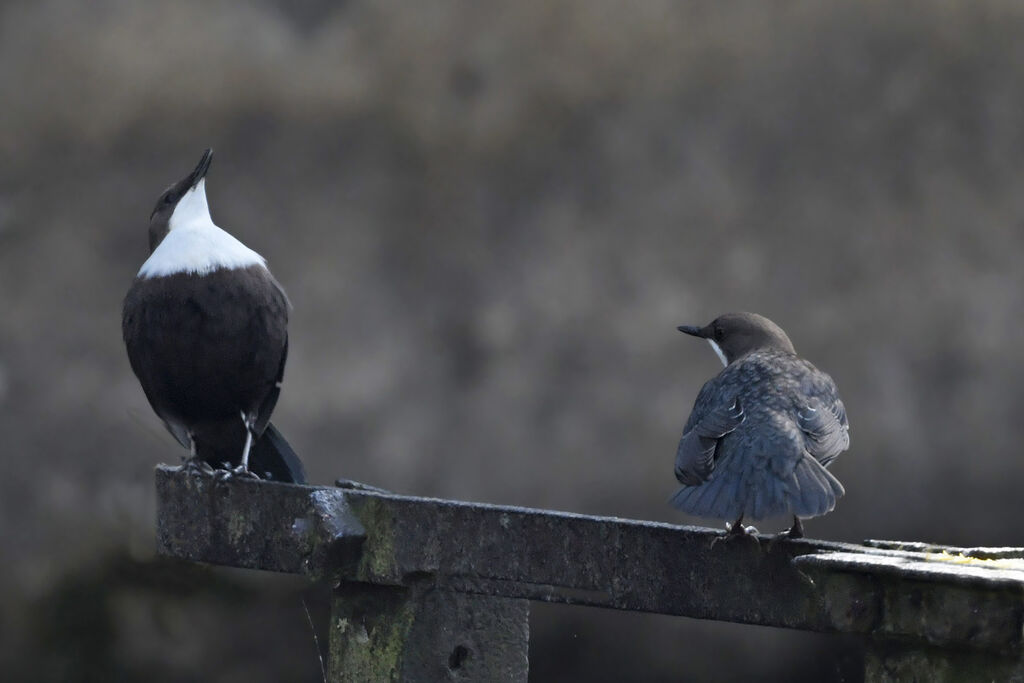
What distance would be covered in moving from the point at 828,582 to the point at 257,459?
2.45 metres

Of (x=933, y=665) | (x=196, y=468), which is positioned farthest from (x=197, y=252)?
(x=933, y=665)

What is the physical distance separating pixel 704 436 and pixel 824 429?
1.03 feet

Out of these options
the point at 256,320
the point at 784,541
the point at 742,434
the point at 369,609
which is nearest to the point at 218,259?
the point at 256,320

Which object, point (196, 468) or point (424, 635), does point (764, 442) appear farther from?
point (196, 468)

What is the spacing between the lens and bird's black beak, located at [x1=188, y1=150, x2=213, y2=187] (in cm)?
512

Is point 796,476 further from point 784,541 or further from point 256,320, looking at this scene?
point 256,320

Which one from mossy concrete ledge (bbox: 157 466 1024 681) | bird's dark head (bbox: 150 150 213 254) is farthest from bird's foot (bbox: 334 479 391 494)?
bird's dark head (bbox: 150 150 213 254)

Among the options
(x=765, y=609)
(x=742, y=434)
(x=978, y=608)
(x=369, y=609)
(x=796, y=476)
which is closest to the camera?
(x=978, y=608)

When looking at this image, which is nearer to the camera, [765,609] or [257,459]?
[765,609]

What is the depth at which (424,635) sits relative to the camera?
12.6ft

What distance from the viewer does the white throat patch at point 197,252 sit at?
15.4ft

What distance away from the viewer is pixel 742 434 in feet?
11.8

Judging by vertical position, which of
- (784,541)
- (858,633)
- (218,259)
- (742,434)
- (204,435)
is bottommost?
(858,633)

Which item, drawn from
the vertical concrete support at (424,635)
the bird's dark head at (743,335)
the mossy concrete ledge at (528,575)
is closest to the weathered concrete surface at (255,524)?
the mossy concrete ledge at (528,575)
